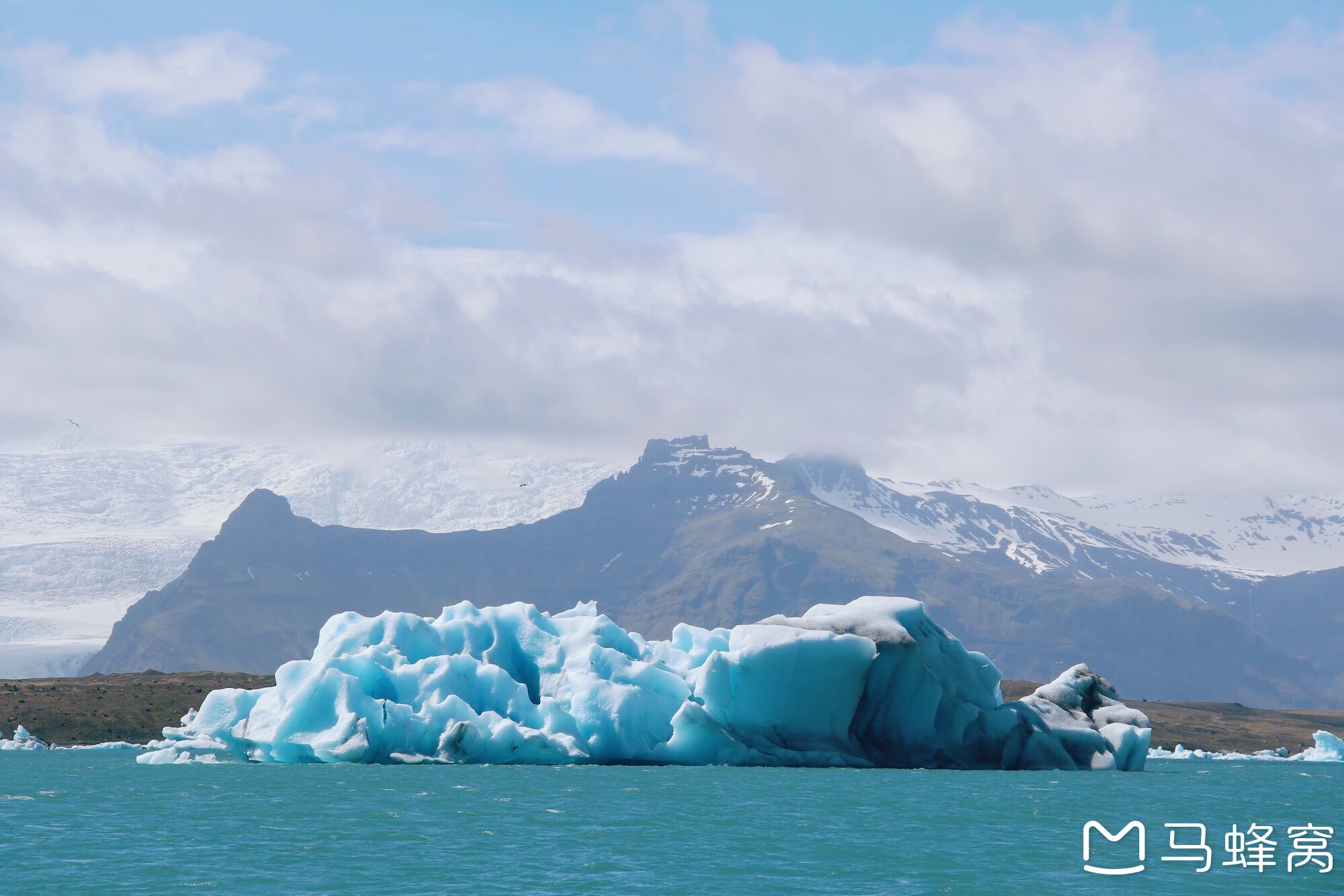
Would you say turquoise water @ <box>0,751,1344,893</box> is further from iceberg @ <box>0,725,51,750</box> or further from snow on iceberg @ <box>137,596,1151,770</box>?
iceberg @ <box>0,725,51,750</box>

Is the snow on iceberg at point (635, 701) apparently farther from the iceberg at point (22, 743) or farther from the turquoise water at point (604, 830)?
the iceberg at point (22, 743)

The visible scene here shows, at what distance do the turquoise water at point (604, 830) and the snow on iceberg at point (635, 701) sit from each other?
164cm

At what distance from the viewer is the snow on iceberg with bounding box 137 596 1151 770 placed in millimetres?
74875

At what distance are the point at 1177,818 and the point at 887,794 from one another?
441 inches

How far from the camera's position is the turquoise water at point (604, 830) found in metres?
40.6

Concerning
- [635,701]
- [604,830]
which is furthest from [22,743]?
[604,830]

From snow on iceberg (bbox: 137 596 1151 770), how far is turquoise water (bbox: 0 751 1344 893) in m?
1.64

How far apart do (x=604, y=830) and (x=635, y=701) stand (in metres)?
26.8

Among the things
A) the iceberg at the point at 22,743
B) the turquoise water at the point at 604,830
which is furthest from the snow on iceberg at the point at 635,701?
the iceberg at the point at 22,743

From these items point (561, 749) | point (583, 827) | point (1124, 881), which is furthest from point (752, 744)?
point (1124, 881)

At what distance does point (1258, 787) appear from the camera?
89.8 m

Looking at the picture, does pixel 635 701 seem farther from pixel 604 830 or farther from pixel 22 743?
pixel 22 743

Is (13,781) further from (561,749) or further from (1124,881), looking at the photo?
(1124,881)

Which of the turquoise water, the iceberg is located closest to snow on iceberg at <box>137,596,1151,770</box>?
the turquoise water
